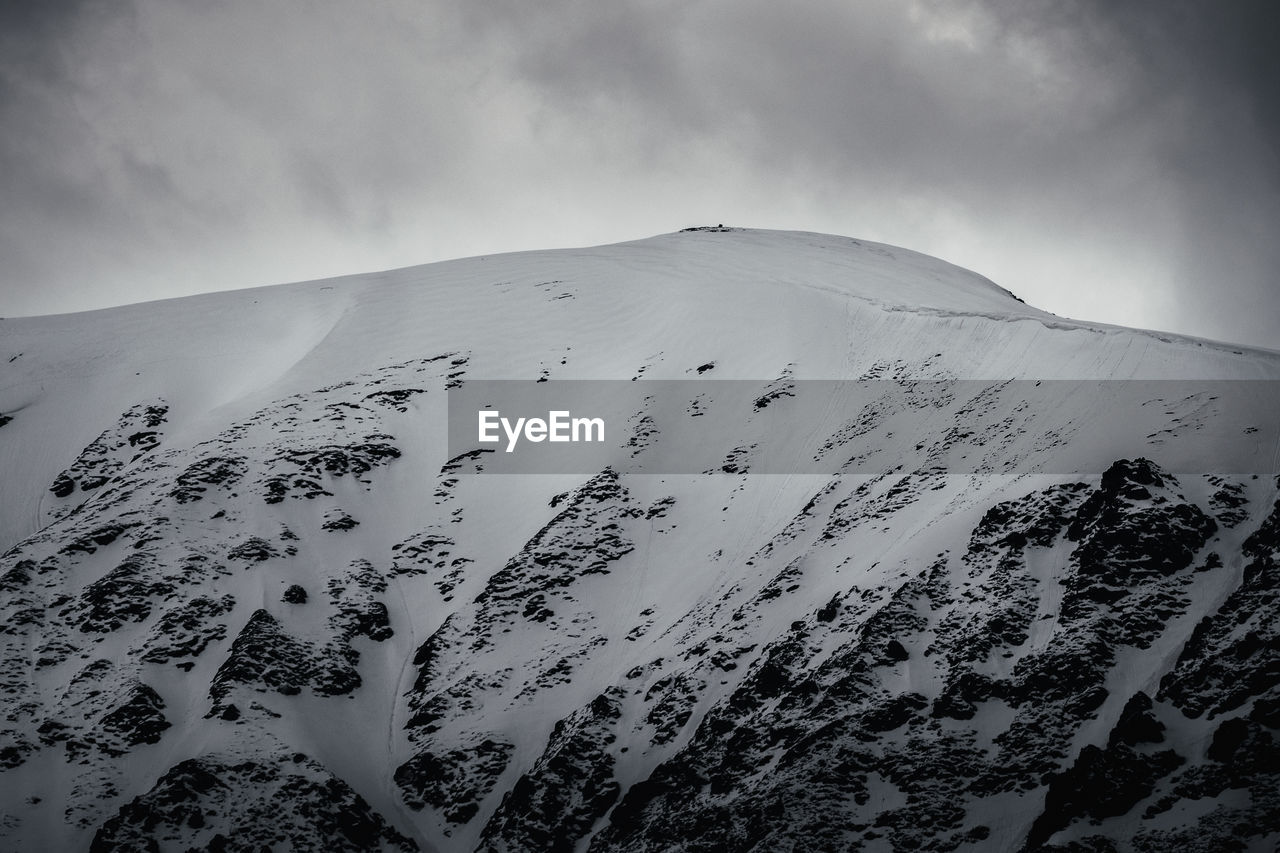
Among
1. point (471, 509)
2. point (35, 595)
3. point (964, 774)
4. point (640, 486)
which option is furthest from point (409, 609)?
point (964, 774)

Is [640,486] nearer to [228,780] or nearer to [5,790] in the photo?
[228,780]

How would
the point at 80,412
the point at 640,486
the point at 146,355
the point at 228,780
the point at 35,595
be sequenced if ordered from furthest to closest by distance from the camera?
the point at 146,355 < the point at 80,412 < the point at 640,486 < the point at 35,595 < the point at 228,780

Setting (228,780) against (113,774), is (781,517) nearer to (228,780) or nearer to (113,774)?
(228,780)

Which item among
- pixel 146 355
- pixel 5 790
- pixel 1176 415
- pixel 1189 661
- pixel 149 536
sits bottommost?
pixel 5 790

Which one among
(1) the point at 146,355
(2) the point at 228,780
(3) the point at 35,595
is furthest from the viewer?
(1) the point at 146,355

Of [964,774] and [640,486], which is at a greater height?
[640,486]

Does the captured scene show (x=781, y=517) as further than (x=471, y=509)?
No
